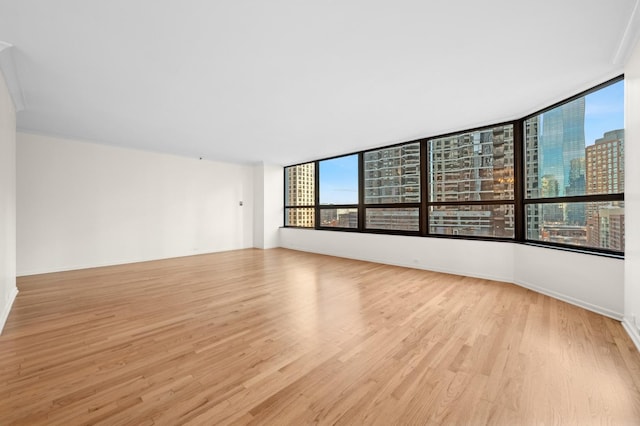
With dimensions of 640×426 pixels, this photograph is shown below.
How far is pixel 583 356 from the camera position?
6.76 feet

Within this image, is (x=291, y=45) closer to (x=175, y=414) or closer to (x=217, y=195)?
(x=175, y=414)

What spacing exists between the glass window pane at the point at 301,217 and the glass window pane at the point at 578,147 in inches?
201

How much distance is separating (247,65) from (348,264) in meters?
4.23

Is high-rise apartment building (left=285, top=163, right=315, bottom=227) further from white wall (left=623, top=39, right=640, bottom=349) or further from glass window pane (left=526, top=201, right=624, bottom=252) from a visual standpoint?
white wall (left=623, top=39, right=640, bottom=349)

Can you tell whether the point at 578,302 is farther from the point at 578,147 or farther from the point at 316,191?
the point at 316,191

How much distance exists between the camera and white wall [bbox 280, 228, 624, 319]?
2883mm

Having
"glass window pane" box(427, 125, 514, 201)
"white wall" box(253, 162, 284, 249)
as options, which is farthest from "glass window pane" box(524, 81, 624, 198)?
"white wall" box(253, 162, 284, 249)

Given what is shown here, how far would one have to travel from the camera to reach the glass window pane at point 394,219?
17.7 ft

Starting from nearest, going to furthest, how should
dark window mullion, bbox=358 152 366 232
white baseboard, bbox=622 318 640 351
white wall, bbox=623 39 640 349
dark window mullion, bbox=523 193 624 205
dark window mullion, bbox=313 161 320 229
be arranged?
1. white baseboard, bbox=622 318 640 351
2. white wall, bbox=623 39 640 349
3. dark window mullion, bbox=523 193 624 205
4. dark window mullion, bbox=358 152 366 232
5. dark window mullion, bbox=313 161 320 229

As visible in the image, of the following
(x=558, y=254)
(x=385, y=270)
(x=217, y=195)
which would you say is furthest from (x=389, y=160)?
(x=217, y=195)

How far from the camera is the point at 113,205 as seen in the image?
18.4ft

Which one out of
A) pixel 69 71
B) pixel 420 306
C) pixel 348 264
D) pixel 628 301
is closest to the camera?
pixel 628 301

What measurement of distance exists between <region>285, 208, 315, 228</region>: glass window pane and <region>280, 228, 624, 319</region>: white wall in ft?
2.33

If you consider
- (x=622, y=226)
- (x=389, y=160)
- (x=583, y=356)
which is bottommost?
(x=583, y=356)
